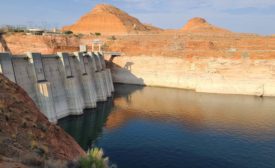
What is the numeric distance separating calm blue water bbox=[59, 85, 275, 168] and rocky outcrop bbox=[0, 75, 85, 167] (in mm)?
9415

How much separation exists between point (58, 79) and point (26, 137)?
85.4ft

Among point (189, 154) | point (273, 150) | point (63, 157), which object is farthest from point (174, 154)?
point (63, 157)

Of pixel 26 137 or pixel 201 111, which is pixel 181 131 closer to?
pixel 201 111

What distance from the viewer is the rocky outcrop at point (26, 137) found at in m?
12.5

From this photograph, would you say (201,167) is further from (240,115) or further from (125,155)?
(240,115)

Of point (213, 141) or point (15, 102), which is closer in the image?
point (15, 102)

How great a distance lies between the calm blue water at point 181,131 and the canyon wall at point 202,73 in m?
6.06

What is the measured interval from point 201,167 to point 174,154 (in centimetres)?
356

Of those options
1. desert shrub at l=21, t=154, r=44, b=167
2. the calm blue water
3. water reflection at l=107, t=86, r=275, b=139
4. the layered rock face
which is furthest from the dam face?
desert shrub at l=21, t=154, r=44, b=167

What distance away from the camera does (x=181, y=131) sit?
35.1 meters

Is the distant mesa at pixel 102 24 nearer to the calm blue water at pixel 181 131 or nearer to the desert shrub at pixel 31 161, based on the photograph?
the calm blue water at pixel 181 131

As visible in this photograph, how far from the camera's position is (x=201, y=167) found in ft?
81.2

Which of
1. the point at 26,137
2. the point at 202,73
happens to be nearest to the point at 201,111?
the point at 202,73

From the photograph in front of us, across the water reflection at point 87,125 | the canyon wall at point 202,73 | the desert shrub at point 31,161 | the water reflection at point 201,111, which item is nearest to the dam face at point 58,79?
the water reflection at point 87,125
